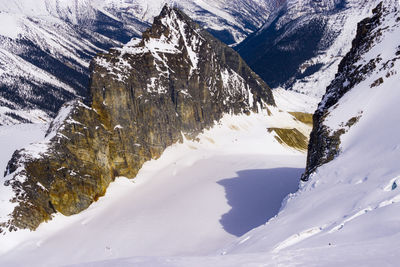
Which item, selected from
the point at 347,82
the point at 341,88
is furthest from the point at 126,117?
the point at 347,82

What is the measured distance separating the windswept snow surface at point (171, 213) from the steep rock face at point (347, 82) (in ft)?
31.1

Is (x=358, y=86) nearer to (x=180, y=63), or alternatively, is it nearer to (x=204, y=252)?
(x=204, y=252)

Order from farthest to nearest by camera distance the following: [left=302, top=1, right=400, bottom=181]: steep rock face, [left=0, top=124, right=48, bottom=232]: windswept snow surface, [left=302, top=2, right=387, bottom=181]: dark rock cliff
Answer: [left=0, top=124, right=48, bottom=232]: windswept snow surface
[left=302, top=1, right=400, bottom=181]: steep rock face
[left=302, top=2, right=387, bottom=181]: dark rock cliff

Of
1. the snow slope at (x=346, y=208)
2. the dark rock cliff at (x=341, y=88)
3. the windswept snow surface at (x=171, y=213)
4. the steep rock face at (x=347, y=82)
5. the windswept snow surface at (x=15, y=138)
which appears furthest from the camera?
the windswept snow surface at (x=15, y=138)

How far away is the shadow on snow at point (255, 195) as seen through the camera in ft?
128

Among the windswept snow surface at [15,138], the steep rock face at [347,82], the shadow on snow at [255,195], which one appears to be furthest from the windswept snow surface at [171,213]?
the windswept snow surface at [15,138]

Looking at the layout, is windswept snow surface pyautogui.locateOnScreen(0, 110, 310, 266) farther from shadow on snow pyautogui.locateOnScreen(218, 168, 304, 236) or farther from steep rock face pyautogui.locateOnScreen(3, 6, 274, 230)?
steep rock face pyautogui.locateOnScreen(3, 6, 274, 230)

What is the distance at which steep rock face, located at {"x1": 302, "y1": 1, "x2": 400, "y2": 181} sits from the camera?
33.3m

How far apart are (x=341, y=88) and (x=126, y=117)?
119 ft

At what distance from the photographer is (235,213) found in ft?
139

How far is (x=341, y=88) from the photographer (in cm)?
3950

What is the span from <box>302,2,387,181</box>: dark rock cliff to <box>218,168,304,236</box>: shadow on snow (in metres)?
8.30

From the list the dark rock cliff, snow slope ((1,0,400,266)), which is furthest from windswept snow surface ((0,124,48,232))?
the dark rock cliff

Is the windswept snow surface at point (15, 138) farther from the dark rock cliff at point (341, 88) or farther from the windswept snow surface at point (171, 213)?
the dark rock cliff at point (341, 88)
